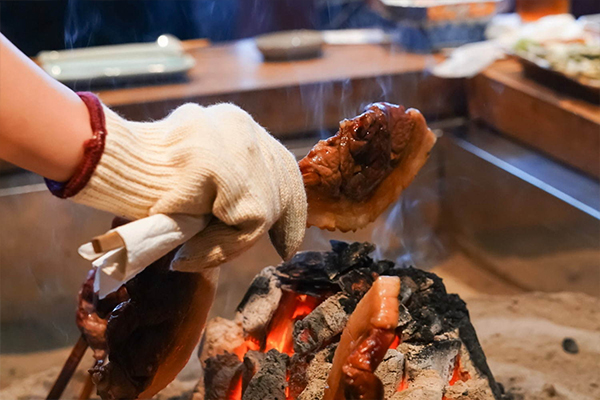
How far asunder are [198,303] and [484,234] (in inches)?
56.1

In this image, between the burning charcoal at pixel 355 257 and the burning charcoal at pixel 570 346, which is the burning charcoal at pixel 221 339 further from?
the burning charcoal at pixel 570 346

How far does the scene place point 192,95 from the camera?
220 cm

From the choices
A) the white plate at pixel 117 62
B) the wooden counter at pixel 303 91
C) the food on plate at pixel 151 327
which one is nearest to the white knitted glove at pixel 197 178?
the food on plate at pixel 151 327

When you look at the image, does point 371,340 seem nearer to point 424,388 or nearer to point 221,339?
point 424,388

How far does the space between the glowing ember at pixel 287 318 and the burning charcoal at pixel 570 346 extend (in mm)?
761

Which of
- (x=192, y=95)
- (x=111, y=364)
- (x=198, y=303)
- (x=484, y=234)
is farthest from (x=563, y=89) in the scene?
(x=111, y=364)

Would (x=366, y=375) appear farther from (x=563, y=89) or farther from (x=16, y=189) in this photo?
(x=563, y=89)

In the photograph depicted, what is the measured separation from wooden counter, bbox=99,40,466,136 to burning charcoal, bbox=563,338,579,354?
114 cm

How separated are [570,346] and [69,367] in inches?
53.6

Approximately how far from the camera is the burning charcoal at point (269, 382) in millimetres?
1136

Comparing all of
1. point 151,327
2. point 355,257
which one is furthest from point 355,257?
point 151,327

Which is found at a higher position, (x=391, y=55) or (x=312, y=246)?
(x=391, y=55)

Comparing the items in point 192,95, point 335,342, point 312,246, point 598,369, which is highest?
point 192,95

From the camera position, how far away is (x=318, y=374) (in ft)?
3.84
